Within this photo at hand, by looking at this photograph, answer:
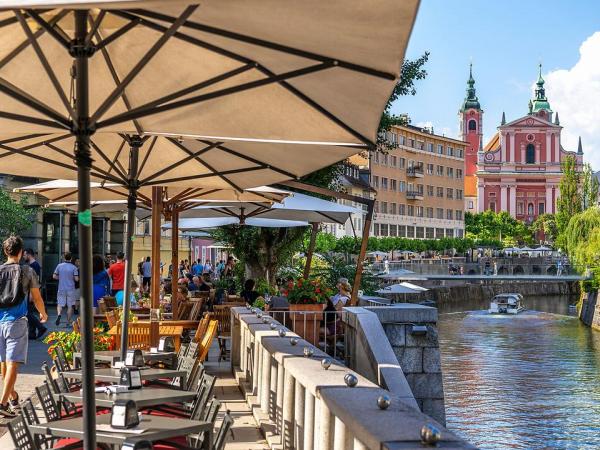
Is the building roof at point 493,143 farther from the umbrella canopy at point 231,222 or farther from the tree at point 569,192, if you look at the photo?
the umbrella canopy at point 231,222

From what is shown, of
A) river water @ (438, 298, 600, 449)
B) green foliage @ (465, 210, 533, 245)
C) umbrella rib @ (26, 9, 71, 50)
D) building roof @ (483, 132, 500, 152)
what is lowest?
river water @ (438, 298, 600, 449)

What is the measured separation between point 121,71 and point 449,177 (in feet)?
402

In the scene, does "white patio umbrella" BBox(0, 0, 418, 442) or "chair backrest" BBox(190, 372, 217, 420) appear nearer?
"white patio umbrella" BBox(0, 0, 418, 442)

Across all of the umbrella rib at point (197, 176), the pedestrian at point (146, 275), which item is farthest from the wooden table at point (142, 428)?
the pedestrian at point (146, 275)

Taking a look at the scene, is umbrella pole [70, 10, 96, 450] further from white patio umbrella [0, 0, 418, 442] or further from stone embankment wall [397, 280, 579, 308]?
stone embankment wall [397, 280, 579, 308]

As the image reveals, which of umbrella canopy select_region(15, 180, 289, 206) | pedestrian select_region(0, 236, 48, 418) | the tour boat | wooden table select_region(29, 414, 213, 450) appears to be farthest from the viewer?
the tour boat

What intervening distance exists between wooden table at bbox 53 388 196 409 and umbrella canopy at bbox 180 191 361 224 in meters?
8.82

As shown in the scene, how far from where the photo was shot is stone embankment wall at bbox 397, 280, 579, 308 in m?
76.9

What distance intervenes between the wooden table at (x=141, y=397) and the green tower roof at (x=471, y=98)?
159687mm

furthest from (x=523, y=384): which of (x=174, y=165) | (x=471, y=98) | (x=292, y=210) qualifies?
(x=471, y=98)

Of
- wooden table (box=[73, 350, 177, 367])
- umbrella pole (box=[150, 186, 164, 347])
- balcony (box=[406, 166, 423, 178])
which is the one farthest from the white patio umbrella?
balcony (box=[406, 166, 423, 178])

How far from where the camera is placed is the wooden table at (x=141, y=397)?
6062mm

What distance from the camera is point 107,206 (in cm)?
1652

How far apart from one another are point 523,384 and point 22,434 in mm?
27344
